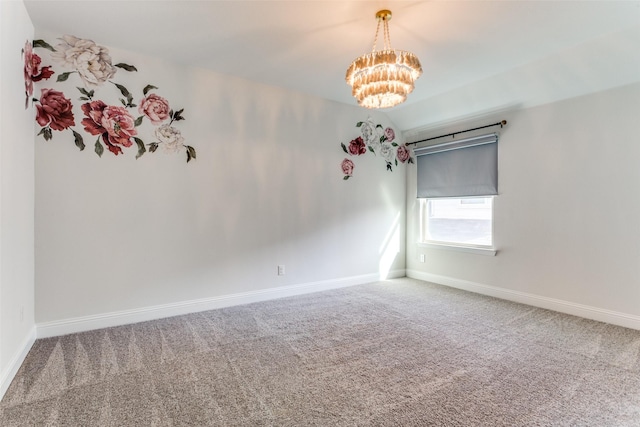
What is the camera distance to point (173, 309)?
3.16 m

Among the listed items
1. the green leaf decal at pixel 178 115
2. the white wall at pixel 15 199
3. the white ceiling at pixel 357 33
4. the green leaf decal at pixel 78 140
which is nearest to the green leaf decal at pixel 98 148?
the green leaf decal at pixel 78 140

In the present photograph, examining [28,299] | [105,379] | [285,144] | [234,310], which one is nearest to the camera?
[105,379]

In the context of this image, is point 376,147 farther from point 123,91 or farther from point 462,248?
point 123,91

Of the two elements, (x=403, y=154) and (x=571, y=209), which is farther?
(x=403, y=154)

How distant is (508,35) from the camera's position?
8.61ft

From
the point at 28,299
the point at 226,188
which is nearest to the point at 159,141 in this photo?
the point at 226,188

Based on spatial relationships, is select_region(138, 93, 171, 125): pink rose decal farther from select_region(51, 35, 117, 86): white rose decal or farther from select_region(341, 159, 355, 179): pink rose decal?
select_region(341, 159, 355, 179): pink rose decal

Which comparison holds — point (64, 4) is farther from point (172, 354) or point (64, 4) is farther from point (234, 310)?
point (234, 310)

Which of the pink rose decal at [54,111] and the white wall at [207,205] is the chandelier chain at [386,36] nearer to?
the white wall at [207,205]

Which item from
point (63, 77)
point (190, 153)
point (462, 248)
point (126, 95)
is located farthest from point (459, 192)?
point (63, 77)

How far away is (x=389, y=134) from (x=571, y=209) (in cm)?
247

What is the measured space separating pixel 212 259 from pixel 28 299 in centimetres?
146

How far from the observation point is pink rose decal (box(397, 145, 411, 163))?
16.1 feet

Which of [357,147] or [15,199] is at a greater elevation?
[357,147]
